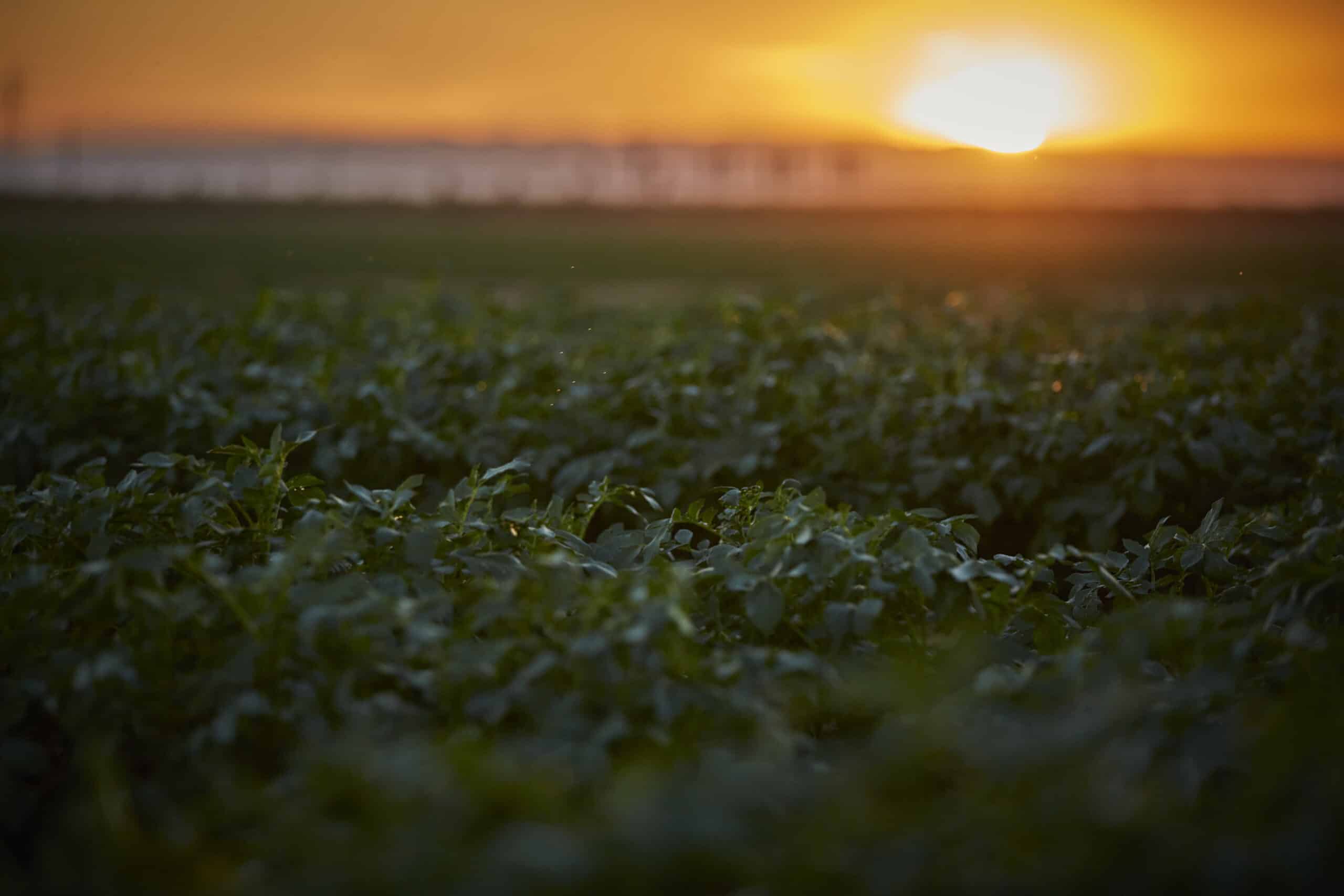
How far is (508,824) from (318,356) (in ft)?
15.4

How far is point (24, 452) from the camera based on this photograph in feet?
15.1

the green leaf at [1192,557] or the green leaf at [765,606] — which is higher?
the green leaf at [765,606]

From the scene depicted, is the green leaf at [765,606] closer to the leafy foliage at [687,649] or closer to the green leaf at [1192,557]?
the leafy foliage at [687,649]

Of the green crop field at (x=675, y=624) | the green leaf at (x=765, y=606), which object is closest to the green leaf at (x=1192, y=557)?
the green crop field at (x=675, y=624)

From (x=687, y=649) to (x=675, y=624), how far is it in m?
0.18

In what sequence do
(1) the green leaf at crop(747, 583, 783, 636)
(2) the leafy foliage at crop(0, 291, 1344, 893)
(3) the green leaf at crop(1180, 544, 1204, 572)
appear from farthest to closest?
(3) the green leaf at crop(1180, 544, 1204, 572) < (1) the green leaf at crop(747, 583, 783, 636) < (2) the leafy foliage at crop(0, 291, 1344, 893)

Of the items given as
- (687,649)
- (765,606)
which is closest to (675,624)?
(687,649)

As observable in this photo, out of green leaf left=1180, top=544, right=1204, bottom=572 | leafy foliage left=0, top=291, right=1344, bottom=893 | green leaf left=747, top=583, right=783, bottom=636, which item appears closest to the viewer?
leafy foliage left=0, top=291, right=1344, bottom=893

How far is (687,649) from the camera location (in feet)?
6.82

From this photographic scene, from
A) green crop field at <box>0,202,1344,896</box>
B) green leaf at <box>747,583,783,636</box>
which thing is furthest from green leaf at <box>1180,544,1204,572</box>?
green leaf at <box>747,583,783,636</box>

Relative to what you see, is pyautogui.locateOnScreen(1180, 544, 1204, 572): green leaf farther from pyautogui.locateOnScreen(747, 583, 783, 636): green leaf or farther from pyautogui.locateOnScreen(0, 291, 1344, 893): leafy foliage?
pyautogui.locateOnScreen(747, 583, 783, 636): green leaf

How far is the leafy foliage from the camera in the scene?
1.36 meters

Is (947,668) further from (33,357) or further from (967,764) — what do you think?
(33,357)

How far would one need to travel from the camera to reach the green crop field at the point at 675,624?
1363 millimetres
